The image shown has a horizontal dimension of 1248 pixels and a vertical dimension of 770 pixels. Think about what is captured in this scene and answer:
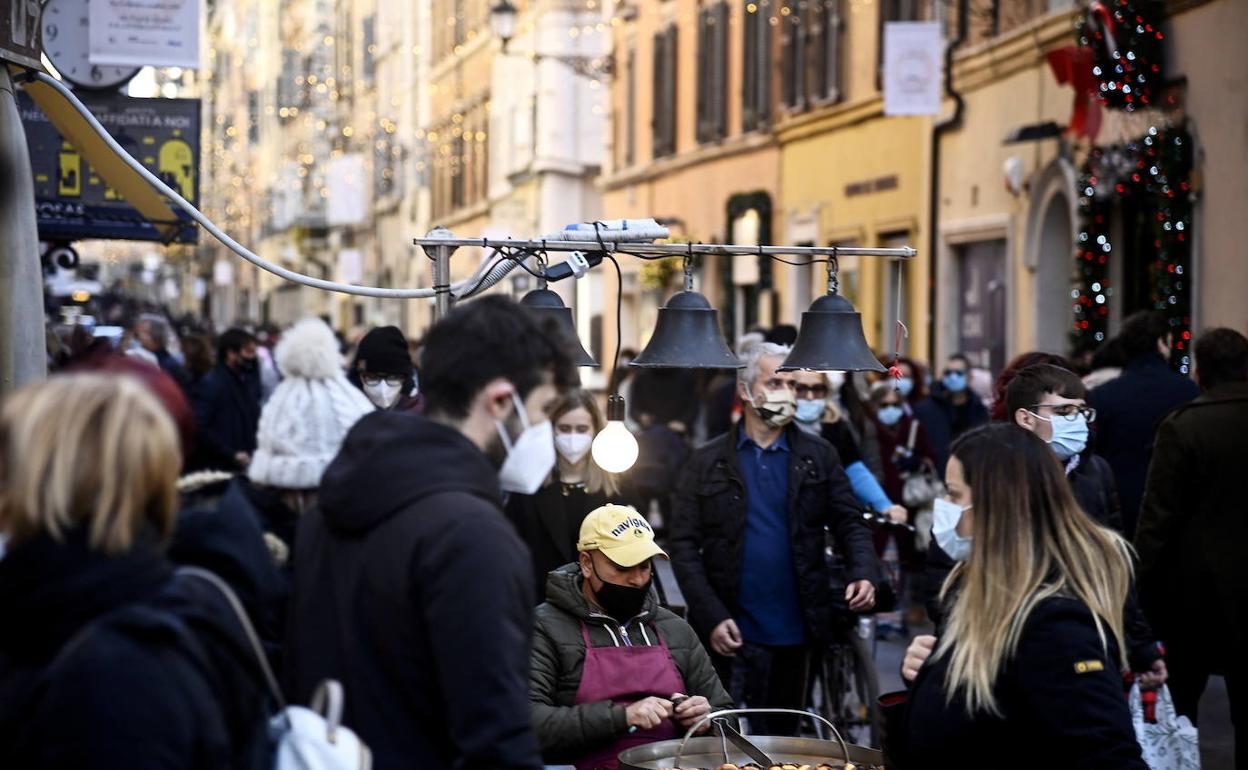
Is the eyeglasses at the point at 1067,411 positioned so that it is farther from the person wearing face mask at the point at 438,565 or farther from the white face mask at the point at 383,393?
the person wearing face mask at the point at 438,565

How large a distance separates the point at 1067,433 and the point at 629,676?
1.79 meters

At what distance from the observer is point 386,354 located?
904 centimetres

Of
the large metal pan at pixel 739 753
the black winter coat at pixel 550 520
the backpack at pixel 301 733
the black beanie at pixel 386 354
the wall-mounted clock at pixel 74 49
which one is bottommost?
the large metal pan at pixel 739 753

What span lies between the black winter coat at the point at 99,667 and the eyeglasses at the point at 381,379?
5.75m

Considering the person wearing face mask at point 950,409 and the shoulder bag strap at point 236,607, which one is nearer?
the shoulder bag strap at point 236,607

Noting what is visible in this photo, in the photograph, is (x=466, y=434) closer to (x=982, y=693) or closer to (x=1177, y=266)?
(x=982, y=693)

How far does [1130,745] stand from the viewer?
4.50 m

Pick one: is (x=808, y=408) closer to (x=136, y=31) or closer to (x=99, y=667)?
(x=136, y=31)

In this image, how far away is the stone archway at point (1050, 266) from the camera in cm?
2059

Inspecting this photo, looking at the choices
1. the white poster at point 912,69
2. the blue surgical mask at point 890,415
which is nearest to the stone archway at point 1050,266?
the white poster at point 912,69

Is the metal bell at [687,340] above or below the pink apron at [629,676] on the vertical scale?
above

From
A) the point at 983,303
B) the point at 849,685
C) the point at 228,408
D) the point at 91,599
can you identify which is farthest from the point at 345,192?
the point at 91,599

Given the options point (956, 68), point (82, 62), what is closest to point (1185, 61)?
point (956, 68)

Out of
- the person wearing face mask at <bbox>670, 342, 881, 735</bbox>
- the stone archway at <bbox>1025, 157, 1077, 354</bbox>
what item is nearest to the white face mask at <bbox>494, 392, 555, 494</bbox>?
the person wearing face mask at <bbox>670, 342, 881, 735</bbox>
